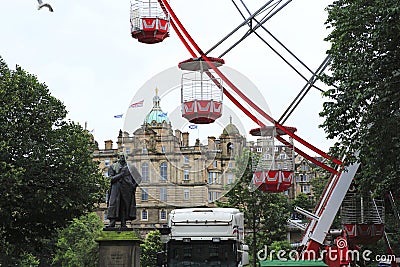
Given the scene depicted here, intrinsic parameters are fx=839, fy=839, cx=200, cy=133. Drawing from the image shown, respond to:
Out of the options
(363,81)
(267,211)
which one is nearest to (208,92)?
(363,81)

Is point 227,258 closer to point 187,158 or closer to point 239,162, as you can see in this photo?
point 187,158

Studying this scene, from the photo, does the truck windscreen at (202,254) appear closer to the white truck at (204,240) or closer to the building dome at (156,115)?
the white truck at (204,240)

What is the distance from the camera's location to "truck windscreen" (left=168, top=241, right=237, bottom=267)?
90.0 ft

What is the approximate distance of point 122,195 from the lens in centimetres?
2861

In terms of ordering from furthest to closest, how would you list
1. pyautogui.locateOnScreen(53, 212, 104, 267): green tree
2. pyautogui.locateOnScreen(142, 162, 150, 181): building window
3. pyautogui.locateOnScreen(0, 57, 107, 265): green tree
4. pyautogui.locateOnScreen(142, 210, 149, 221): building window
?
pyautogui.locateOnScreen(142, 210, 149, 221): building window → pyautogui.locateOnScreen(53, 212, 104, 267): green tree → pyautogui.locateOnScreen(0, 57, 107, 265): green tree → pyautogui.locateOnScreen(142, 162, 150, 181): building window

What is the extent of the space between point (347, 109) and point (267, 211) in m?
38.2

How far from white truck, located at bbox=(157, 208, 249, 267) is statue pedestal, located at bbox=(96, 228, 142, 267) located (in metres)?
1.09

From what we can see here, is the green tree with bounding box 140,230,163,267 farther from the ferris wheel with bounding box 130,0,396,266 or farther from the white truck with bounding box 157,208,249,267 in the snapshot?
the white truck with bounding box 157,208,249,267

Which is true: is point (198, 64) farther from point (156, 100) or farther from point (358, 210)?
point (358, 210)

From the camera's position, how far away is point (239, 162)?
4559 centimetres

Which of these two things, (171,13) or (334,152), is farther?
(171,13)

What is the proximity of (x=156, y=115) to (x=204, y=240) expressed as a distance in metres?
13.9

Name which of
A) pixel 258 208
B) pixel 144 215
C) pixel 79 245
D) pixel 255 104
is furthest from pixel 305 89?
pixel 144 215

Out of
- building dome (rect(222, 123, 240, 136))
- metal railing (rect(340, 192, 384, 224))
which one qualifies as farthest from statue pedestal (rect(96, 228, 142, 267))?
metal railing (rect(340, 192, 384, 224))
